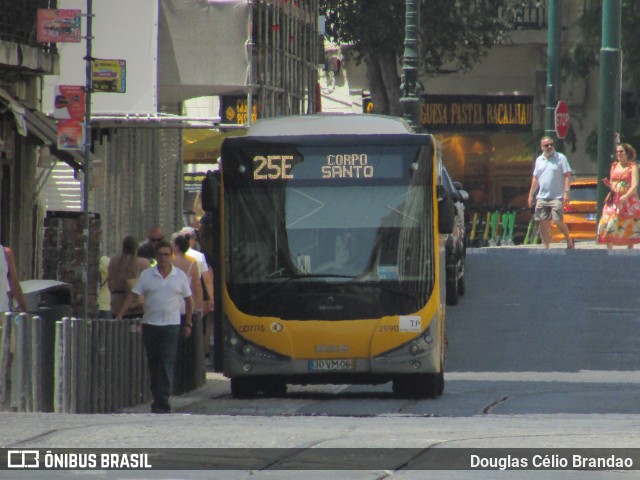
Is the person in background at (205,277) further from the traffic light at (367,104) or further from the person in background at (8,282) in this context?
the traffic light at (367,104)

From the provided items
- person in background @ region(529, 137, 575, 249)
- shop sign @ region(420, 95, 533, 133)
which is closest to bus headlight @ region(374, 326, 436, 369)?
person in background @ region(529, 137, 575, 249)

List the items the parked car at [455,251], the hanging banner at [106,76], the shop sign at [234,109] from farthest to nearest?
the shop sign at [234,109] → the parked car at [455,251] → the hanging banner at [106,76]

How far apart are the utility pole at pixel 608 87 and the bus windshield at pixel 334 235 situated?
608 inches

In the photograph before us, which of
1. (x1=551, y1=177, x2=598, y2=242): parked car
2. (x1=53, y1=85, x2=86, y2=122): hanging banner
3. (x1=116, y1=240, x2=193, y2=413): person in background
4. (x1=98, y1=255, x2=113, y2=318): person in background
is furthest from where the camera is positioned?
(x1=551, y1=177, x2=598, y2=242): parked car

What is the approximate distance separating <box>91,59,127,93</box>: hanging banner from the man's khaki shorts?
37.8ft

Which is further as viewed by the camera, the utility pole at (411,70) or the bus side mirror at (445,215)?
the utility pole at (411,70)

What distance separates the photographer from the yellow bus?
58.4 ft

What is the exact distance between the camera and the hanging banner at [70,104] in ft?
57.9

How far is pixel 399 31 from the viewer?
4538 centimetres

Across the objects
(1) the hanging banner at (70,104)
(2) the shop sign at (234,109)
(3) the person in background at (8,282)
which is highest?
(2) the shop sign at (234,109)

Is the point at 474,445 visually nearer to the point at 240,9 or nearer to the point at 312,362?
the point at 312,362

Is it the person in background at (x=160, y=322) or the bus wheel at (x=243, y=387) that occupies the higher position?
the person in background at (x=160, y=322)

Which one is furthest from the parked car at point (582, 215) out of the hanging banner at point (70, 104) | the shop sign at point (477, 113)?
the hanging banner at point (70, 104)

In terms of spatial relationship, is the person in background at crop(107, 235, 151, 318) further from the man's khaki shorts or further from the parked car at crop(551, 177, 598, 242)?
the parked car at crop(551, 177, 598, 242)
